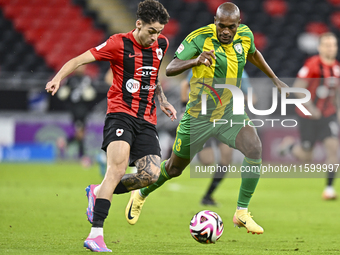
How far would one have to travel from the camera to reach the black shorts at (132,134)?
4.37 meters

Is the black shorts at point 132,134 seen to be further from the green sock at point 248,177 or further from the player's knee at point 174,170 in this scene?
the green sock at point 248,177

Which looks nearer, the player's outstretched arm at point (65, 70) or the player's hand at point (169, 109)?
the player's outstretched arm at point (65, 70)

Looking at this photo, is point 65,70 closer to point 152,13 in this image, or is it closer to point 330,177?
point 152,13

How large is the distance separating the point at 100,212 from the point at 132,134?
765 mm

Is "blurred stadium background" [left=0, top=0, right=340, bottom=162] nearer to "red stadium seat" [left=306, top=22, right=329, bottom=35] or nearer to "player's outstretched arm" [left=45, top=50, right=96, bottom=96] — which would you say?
"red stadium seat" [left=306, top=22, right=329, bottom=35]

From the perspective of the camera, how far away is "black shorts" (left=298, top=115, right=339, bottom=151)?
855 cm

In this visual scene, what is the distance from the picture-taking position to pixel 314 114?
8.73m

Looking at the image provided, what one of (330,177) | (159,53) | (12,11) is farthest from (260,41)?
(159,53)

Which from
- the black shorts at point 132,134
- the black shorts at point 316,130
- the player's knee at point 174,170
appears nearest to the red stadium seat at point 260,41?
the black shorts at point 316,130

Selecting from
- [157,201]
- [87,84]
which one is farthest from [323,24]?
[157,201]

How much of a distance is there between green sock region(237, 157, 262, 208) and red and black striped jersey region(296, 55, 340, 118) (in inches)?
153

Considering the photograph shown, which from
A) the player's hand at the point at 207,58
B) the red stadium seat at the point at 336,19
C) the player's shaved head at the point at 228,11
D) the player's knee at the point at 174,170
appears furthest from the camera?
the red stadium seat at the point at 336,19

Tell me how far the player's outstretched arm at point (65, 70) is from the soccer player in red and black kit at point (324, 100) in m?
4.72

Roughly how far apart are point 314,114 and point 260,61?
12.6 ft
